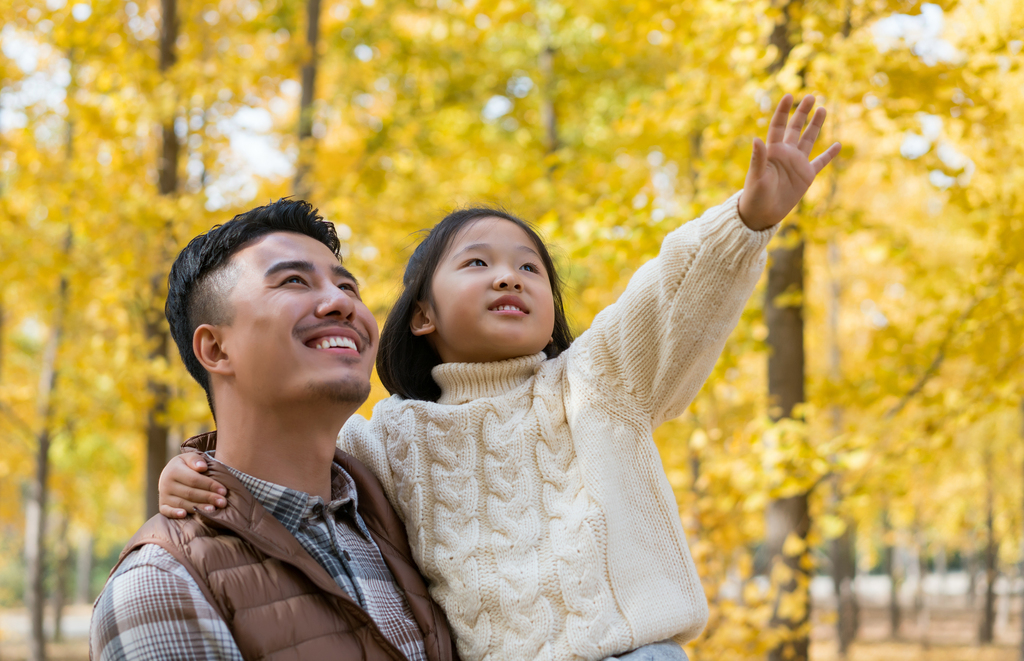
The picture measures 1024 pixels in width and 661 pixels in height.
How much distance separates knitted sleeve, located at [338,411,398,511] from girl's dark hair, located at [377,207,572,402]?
0.34ft

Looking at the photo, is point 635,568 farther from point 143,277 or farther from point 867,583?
point 867,583

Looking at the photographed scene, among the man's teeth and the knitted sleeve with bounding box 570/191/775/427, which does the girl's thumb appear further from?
the man's teeth

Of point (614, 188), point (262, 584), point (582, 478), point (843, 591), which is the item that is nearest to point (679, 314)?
point (582, 478)

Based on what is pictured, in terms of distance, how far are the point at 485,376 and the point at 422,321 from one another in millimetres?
281

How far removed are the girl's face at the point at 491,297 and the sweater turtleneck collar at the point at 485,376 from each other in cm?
3

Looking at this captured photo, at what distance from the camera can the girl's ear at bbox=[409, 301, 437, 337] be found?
2021 millimetres

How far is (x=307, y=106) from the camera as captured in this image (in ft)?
18.5

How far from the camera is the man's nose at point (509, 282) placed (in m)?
1.85

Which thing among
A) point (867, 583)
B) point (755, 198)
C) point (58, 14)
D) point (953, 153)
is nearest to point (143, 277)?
point (58, 14)

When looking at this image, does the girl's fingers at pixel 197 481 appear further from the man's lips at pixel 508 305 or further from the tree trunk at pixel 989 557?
the tree trunk at pixel 989 557

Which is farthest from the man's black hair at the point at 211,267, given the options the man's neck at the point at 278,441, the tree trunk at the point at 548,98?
the tree trunk at the point at 548,98

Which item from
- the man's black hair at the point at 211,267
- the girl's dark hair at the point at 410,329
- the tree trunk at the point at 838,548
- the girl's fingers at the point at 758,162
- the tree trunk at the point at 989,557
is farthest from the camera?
the tree trunk at the point at 989,557

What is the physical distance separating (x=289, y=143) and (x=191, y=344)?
4181 mm

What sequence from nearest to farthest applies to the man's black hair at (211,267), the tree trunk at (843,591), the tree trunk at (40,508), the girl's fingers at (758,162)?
the girl's fingers at (758,162) → the man's black hair at (211,267) → the tree trunk at (40,508) → the tree trunk at (843,591)
